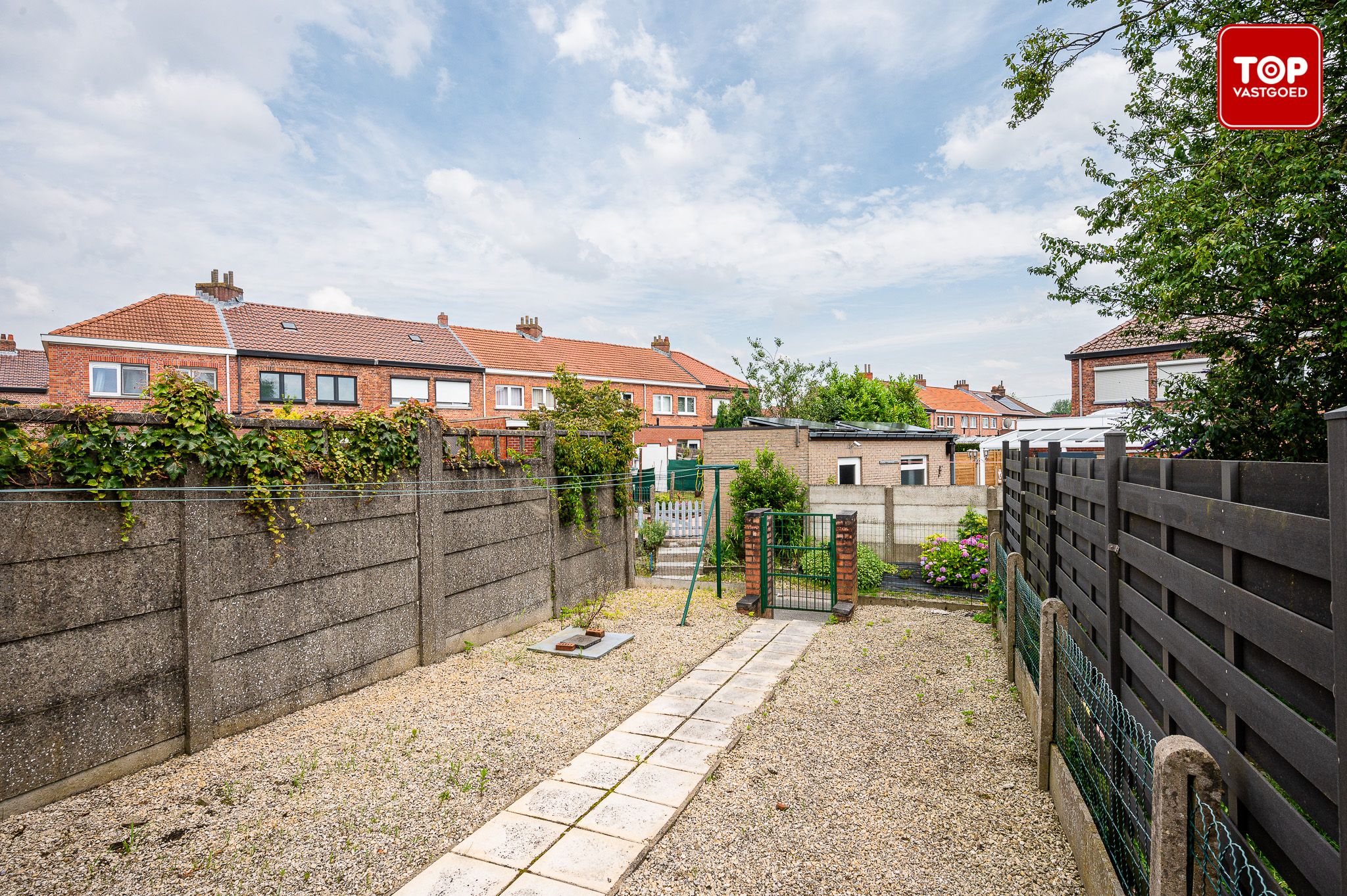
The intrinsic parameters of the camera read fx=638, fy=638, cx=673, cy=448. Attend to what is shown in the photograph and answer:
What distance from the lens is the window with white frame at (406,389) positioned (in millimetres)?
26453

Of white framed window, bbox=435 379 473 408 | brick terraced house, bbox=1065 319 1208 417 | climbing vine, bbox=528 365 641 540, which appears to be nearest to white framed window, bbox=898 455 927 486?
climbing vine, bbox=528 365 641 540

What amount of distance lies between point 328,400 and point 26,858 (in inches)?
946

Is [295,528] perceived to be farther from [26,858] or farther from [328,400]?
[328,400]

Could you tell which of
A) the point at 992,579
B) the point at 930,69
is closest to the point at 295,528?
the point at 992,579

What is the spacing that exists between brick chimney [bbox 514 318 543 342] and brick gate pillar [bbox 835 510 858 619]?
26.3 m

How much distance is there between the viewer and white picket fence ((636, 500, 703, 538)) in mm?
14383

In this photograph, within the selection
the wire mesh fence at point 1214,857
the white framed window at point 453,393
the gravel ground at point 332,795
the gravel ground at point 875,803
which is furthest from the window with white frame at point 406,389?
the wire mesh fence at point 1214,857

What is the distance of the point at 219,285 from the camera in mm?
24453

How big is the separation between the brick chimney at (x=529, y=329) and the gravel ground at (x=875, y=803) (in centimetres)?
2906

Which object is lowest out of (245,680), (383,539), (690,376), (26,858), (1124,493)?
(26,858)

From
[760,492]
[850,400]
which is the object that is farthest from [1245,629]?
[850,400]

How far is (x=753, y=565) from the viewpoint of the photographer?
34.4 ft

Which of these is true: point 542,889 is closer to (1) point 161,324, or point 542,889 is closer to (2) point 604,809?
(2) point 604,809

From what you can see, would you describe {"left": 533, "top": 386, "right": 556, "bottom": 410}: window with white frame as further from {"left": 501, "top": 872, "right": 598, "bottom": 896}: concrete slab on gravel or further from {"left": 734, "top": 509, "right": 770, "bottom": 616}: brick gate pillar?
{"left": 501, "top": 872, "right": 598, "bottom": 896}: concrete slab on gravel
